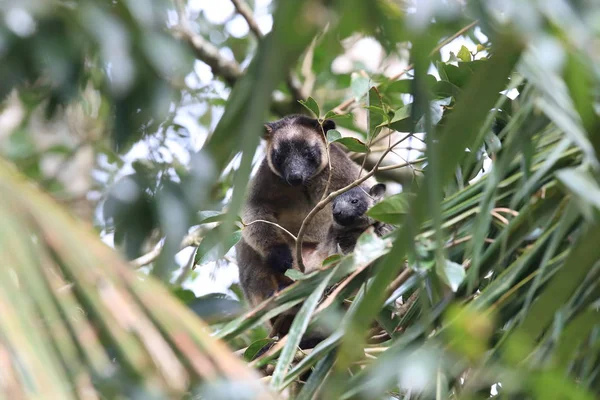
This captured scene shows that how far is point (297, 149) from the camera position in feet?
18.7

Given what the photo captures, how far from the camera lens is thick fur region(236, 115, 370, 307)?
532cm

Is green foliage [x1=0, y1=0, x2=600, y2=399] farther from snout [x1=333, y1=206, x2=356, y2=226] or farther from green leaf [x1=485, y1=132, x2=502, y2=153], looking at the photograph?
snout [x1=333, y1=206, x2=356, y2=226]

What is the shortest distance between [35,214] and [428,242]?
1519mm

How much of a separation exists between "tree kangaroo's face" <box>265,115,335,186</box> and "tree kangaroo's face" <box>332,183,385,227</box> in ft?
2.61

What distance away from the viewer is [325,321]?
2689 mm

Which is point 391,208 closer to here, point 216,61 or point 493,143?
point 493,143

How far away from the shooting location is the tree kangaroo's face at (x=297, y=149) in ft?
18.2

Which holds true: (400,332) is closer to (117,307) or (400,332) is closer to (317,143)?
(117,307)

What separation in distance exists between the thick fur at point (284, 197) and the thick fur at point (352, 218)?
52 cm

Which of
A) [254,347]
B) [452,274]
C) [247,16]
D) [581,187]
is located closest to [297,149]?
[247,16]

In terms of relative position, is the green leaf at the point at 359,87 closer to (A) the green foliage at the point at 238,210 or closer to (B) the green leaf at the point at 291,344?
(A) the green foliage at the point at 238,210

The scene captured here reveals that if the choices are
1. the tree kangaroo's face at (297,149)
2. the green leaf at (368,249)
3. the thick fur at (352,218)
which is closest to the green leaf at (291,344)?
the green leaf at (368,249)

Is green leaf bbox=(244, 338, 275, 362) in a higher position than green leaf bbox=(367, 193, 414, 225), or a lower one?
lower

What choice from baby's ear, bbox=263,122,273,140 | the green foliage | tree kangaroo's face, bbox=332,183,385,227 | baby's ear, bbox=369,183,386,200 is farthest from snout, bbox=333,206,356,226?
the green foliage
